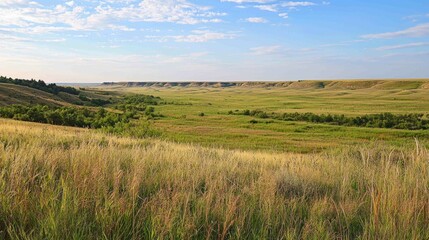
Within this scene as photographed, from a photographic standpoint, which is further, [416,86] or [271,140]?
[416,86]

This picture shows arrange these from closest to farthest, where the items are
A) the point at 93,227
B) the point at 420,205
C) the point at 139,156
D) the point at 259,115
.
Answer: the point at 93,227, the point at 420,205, the point at 139,156, the point at 259,115

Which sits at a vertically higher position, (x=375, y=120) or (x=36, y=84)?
(x=36, y=84)

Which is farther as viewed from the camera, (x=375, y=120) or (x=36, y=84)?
(x=36, y=84)

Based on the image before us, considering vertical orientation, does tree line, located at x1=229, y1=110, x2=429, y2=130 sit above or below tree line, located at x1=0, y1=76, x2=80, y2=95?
below

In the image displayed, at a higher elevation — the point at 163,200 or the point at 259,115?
the point at 163,200

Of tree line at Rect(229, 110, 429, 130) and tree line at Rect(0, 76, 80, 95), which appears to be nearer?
tree line at Rect(229, 110, 429, 130)

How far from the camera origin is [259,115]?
62375 mm

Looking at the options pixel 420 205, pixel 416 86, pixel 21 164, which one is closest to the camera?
pixel 420 205

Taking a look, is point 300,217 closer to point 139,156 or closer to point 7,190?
point 7,190

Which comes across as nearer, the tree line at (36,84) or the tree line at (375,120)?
the tree line at (375,120)

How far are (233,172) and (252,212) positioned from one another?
261 cm

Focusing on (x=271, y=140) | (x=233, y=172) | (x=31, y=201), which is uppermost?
(x=31, y=201)

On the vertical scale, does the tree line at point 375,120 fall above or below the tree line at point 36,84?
below

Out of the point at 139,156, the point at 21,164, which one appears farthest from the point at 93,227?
the point at 139,156
